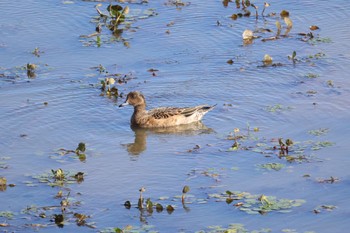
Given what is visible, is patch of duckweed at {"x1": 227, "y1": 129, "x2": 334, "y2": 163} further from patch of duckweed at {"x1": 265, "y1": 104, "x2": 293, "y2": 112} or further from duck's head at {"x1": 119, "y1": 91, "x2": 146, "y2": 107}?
duck's head at {"x1": 119, "y1": 91, "x2": 146, "y2": 107}

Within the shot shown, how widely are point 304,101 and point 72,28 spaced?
5.61 meters

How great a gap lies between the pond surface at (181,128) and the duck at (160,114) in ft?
0.53

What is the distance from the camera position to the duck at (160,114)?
47.9 feet

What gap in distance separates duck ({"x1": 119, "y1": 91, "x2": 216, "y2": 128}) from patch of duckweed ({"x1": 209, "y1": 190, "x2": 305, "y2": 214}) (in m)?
3.40

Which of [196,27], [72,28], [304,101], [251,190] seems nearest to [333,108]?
[304,101]

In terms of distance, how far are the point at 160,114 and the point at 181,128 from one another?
0.40 metres

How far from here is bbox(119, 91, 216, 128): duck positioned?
14.6 metres

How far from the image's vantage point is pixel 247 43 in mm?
17594

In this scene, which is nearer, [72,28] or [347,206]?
[347,206]

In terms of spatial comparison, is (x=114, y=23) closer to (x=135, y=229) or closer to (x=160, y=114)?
(x=160, y=114)

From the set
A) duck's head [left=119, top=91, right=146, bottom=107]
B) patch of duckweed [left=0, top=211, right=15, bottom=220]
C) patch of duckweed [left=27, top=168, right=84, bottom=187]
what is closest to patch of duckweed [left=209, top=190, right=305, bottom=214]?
patch of duckweed [left=27, top=168, right=84, bottom=187]

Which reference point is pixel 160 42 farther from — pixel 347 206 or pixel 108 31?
pixel 347 206

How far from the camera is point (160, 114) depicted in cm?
1480

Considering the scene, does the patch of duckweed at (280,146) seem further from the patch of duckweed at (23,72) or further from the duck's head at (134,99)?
the patch of duckweed at (23,72)
